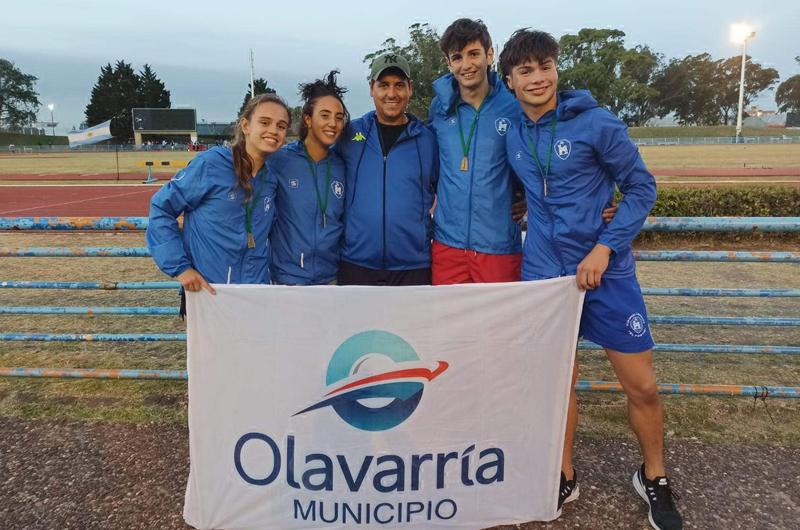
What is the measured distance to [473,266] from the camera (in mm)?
2578

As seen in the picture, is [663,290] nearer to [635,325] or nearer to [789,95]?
[635,325]

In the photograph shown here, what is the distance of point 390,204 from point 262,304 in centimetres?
76

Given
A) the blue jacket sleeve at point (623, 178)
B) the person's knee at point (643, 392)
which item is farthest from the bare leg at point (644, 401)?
the blue jacket sleeve at point (623, 178)

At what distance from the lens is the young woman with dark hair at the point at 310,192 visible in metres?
2.64

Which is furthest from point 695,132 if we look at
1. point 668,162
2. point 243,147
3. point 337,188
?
point 243,147

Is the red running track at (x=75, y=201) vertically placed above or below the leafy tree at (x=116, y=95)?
below

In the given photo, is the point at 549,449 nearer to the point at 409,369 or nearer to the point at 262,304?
the point at 409,369

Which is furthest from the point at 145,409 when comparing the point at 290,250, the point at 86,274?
the point at 86,274

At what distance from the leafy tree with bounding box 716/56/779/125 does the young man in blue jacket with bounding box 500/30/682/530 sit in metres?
95.8

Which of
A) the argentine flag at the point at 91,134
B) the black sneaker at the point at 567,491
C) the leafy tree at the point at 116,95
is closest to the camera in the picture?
the black sneaker at the point at 567,491

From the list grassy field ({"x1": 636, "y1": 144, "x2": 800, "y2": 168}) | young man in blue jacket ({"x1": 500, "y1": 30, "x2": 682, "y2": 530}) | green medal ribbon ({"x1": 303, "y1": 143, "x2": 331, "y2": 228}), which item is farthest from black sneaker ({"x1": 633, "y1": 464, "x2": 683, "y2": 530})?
grassy field ({"x1": 636, "y1": 144, "x2": 800, "y2": 168})

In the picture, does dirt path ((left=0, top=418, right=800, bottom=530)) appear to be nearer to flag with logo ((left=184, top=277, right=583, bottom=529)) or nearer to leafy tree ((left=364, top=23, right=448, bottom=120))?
flag with logo ((left=184, top=277, right=583, bottom=529))

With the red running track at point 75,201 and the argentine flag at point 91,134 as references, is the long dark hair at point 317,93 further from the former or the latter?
the argentine flag at point 91,134

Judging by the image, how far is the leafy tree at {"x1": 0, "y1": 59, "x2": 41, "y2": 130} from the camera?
88125mm
